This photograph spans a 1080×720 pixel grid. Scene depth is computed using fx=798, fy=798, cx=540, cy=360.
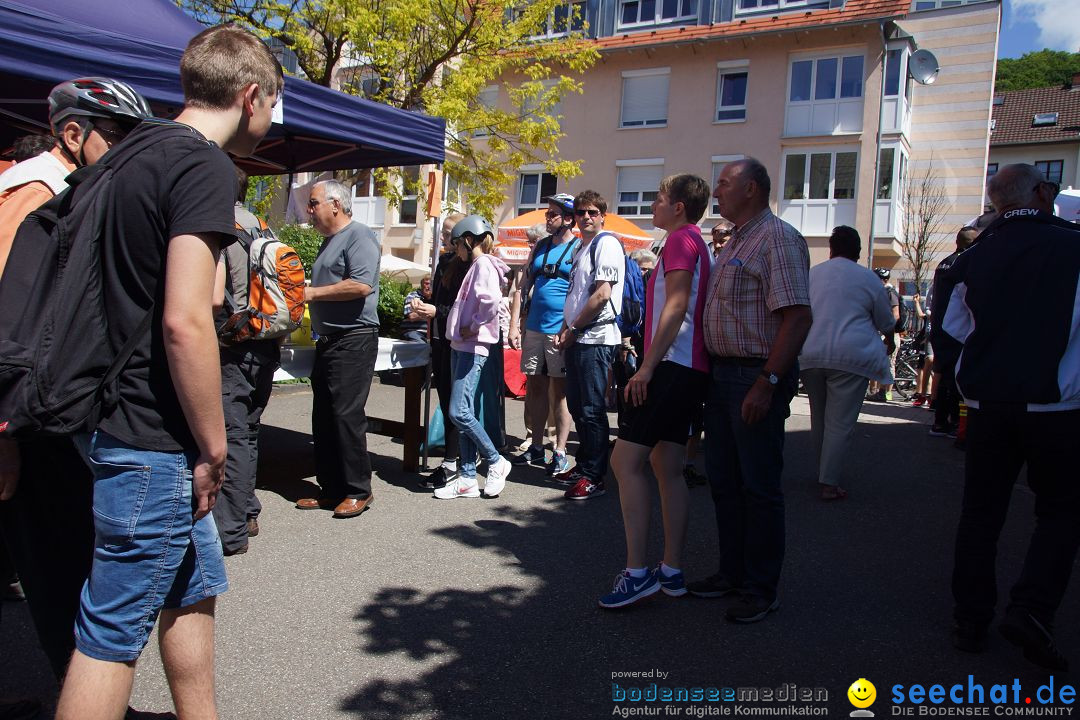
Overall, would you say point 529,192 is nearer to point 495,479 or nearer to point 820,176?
point 820,176

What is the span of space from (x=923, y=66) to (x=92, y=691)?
27.5 meters

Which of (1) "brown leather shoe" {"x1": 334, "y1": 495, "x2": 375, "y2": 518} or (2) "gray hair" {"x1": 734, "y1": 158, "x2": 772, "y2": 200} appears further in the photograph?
(1) "brown leather shoe" {"x1": 334, "y1": 495, "x2": 375, "y2": 518}

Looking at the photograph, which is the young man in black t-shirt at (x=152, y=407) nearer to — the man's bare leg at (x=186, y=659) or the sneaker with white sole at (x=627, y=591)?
the man's bare leg at (x=186, y=659)

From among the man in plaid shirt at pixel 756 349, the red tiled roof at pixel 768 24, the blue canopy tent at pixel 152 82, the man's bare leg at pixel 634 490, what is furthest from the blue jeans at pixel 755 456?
the red tiled roof at pixel 768 24

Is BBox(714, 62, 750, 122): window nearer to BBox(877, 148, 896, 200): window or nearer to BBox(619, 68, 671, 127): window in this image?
BBox(619, 68, 671, 127): window

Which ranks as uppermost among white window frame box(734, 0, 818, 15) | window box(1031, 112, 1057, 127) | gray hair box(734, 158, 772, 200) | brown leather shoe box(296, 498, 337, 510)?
window box(1031, 112, 1057, 127)

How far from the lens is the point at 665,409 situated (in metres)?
3.49

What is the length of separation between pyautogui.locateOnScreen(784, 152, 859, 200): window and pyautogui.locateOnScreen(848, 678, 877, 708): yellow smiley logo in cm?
2373

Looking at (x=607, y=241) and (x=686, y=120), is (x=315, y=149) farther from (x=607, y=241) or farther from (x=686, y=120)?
(x=686, y=120)

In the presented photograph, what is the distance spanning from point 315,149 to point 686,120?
68.1 feet

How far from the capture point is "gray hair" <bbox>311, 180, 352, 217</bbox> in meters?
4.77

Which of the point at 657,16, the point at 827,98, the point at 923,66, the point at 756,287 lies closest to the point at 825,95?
the point at 827,98

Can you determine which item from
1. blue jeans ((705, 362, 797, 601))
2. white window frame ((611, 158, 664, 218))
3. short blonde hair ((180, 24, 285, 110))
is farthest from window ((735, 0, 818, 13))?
short blonde hair ((180, 24, 285, 110))

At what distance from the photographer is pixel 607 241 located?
525 centimetres
